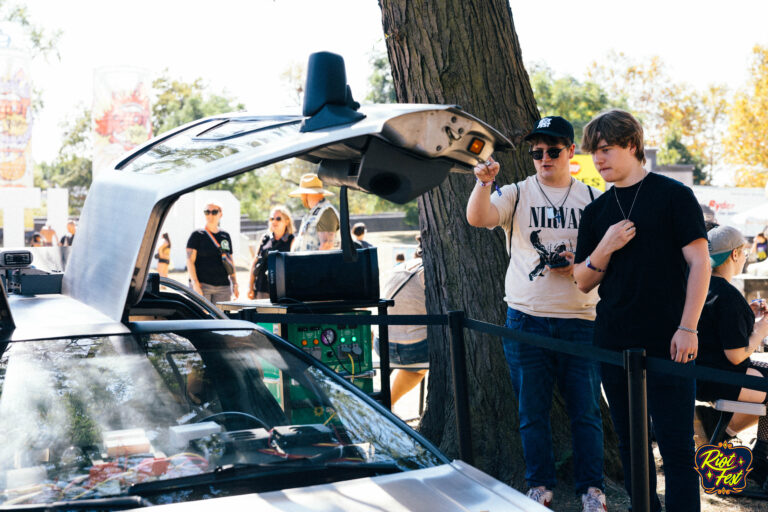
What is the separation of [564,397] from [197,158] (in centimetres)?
212

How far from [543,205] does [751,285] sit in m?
7.51

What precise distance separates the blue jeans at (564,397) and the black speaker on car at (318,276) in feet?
4.61

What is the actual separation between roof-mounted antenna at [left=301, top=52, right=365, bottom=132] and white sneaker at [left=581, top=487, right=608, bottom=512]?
2148mm

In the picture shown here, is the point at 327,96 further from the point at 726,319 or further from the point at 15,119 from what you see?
the point at 15,119

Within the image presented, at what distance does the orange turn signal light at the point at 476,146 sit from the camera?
2.79 metres

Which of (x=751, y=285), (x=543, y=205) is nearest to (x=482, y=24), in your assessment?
(x=543, y=205)

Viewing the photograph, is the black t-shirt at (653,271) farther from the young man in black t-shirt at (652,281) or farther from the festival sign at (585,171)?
the festival sign at (585,171)

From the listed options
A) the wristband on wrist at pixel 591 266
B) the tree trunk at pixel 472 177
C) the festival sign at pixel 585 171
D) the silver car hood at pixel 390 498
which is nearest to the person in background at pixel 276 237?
the tree trunk at pixel 472 177

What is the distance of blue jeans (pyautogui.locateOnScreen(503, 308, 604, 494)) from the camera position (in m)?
3.70

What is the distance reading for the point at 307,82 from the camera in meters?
2.65

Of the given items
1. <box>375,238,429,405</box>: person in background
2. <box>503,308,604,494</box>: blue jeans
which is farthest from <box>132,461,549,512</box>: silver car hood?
<box>375,238,429,405</box>: person in background

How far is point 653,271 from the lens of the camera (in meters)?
3.21

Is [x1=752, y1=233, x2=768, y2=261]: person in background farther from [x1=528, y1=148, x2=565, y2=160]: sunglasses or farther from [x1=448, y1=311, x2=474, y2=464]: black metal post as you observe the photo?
[x1=448, y1=311, x2=474, y2=464]: black metal post

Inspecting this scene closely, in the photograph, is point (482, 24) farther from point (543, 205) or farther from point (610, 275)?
point (610, 275)
